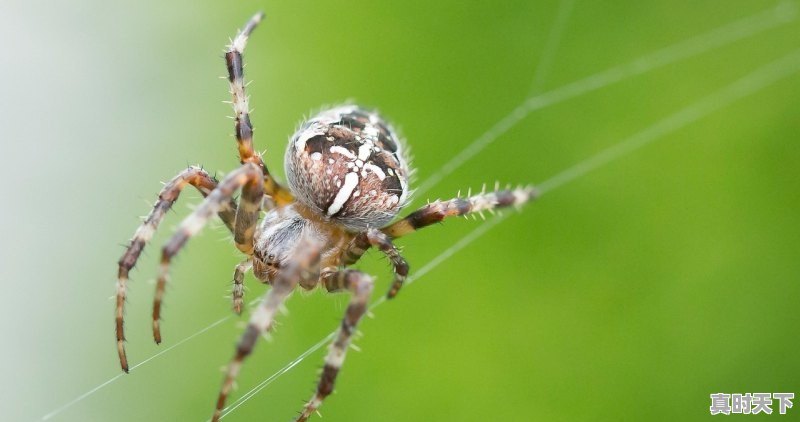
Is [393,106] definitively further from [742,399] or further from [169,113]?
[742,399]

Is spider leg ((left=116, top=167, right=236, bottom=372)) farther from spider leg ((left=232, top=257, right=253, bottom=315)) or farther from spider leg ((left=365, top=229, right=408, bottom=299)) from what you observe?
spider leg ((left=365, top=229, right=408, bottom=299))

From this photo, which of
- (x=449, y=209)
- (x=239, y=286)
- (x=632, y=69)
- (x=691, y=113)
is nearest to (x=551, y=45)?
(x=632, y=69)

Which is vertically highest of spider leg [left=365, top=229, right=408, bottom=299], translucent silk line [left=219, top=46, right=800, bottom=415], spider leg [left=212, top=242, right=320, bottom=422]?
translucent silk line [left=219, top=46, right=800, bottom=415]

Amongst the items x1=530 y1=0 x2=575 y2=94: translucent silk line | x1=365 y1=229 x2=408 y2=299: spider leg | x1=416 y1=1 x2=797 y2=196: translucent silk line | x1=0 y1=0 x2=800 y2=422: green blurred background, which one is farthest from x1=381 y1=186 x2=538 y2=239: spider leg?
x1=530 y1=0 x2=575 y2=94: translucent silk line

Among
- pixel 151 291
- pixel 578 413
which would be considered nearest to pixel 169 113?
pixel 151 291

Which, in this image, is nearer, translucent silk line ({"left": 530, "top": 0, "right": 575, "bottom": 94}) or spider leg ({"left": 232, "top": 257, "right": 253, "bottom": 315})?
spider leg ({"left": 232, "top": 257, "right": 253, "bottom": 315})

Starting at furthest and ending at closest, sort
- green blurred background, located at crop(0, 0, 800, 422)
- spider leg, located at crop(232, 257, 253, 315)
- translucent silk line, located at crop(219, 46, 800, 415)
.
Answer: translucent silk line, located at crop(219, 46, 800, 415) < green blurred background, located at crop(0, 0, 800, 422) < spider leg, located at crop(232, 257, 253, 315)
